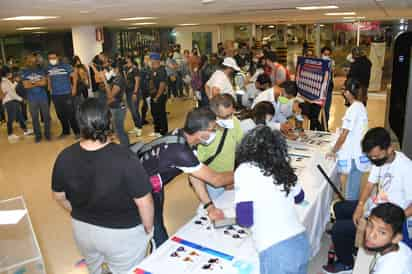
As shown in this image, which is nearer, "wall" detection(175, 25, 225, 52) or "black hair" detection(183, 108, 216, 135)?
"black hair" detection(183, 108, 216, 135)

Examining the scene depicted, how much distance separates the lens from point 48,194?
485cm

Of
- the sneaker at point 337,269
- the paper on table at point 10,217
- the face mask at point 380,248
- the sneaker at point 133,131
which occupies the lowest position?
the sneaker at point 337,269

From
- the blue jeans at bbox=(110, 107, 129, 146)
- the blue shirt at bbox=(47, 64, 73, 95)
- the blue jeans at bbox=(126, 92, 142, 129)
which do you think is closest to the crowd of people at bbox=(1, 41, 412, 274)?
the blue jeans at bbox=(110, 107, 129, 146)

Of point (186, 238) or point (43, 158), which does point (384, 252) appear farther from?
point (43, 158)

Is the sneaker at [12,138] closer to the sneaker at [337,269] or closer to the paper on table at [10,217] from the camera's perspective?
the paper on table at [10,217]

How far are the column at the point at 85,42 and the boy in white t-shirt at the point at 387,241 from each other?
872 cm

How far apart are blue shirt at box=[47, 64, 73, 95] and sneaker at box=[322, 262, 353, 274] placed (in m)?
5.56

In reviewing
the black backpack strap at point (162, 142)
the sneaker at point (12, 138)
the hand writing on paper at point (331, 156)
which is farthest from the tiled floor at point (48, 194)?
the black backpack strap at point (162, 142)

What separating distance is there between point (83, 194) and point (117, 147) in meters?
0.31

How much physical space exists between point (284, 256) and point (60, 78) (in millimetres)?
6049

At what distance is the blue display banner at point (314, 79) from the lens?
235 inches

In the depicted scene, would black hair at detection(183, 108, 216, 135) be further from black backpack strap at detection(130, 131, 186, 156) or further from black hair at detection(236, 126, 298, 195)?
black hair at detection(236, 126, 298, 195)

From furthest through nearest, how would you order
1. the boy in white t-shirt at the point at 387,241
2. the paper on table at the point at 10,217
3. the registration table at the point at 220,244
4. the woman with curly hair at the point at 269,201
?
the paper on table at the point at 10,217 < the registration table at the point at 220,244 < the boy in white t-shirt at the point at 387,241 < the woman with curly hair at the point at 269,201

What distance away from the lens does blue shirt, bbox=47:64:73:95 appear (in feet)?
22.1
